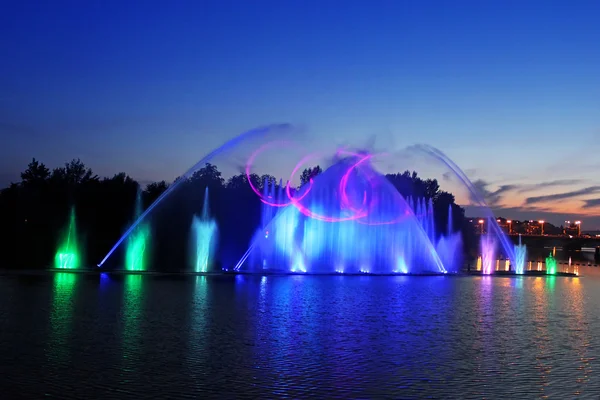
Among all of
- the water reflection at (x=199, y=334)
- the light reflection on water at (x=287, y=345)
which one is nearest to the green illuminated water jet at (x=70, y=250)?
A: the light reflection on water at (x=287, y=345)

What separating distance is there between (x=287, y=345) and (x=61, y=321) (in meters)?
7.86

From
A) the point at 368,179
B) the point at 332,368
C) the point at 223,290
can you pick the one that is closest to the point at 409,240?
the point at 368,179

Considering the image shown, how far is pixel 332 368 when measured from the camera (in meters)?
15.9

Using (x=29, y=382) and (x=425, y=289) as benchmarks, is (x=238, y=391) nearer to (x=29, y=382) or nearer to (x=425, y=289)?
(x=29, y=382)

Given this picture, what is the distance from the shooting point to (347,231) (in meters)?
63.0

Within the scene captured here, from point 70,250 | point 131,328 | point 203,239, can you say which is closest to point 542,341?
point 131,328

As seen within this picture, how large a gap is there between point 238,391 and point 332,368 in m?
3.15

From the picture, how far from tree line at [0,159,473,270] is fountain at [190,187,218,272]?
771 millimetres

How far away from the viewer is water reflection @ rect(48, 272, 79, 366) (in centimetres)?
1645

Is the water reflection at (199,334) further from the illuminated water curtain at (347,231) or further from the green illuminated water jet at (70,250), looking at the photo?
the illuminated water curtain at (347,231)

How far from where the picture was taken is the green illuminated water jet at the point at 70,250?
5603 centimetres

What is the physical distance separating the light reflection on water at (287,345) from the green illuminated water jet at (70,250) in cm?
2136

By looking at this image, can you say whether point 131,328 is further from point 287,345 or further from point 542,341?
point 542,341

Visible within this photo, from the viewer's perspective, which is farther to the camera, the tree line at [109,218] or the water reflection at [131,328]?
the tree line at [109,218]
